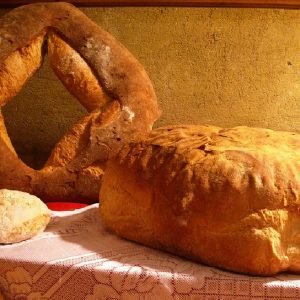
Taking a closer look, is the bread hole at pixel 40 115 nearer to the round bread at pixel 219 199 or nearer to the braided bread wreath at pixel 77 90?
the braided bread wreath at pixel 77 90

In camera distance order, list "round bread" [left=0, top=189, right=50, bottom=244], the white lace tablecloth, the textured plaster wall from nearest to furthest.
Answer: the white lace tablecloth
"round bread" [left=0, top=189, right=50, bottom=244]
the textured plaster wall

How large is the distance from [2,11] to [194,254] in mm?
1145

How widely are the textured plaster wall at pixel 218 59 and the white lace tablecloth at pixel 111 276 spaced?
2.40 ft

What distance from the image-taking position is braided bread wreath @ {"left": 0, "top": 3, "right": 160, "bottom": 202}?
1.14 metres

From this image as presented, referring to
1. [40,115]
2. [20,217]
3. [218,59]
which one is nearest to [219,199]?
[20,217]

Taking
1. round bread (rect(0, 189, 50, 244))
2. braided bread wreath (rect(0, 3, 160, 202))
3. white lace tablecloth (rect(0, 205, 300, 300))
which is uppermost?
braided bread wreath (rect(0, 3, 160, 202))

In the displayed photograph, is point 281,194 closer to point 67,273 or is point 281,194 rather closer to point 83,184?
point 67,273

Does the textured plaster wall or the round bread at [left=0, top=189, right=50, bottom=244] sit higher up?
the textured plaster wall

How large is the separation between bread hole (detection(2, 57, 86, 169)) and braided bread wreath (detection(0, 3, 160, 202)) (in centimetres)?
23

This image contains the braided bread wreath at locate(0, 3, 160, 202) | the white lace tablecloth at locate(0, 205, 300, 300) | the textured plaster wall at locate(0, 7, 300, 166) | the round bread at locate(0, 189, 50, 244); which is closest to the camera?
the white lace tablecloth at locate(0, 205, 300, 300)

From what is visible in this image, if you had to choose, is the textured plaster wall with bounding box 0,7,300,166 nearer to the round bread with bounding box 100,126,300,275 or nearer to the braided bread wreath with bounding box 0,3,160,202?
the braided bread wreath with bounding box 0,3,160,202

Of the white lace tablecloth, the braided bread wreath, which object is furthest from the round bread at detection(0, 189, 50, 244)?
the braided bread wreath

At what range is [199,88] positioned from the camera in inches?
57.3

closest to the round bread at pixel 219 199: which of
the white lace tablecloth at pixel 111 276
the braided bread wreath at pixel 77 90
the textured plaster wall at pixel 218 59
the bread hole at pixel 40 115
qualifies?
the white lace tablecloth at pixel 111 276
